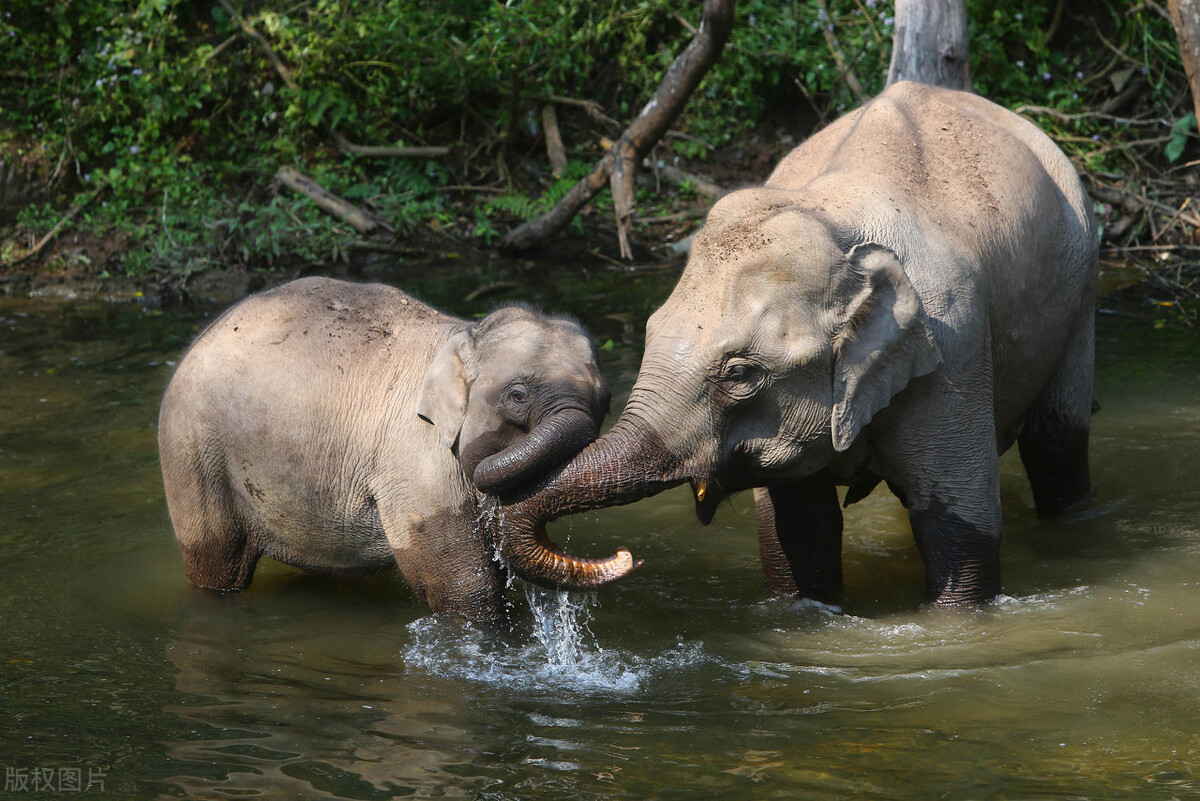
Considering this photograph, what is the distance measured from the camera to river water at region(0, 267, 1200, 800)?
3764 millimetres

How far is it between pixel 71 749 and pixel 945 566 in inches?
120

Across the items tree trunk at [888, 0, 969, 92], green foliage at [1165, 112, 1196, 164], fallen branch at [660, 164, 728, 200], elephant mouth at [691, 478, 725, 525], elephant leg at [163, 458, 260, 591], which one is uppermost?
tree trunk at [888, 0, 969, 92]

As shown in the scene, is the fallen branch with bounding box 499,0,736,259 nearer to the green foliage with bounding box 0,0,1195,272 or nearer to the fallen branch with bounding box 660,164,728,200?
the fallen branch with bounding box 660,164,728,200

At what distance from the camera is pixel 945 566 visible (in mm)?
4812

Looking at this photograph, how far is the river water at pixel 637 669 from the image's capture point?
148 inches

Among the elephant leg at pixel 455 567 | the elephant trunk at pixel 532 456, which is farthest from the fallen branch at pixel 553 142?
the elephant trunk at pixel 532 456

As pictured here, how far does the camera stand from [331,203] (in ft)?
41.7

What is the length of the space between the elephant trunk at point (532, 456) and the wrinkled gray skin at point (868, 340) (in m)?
0.08

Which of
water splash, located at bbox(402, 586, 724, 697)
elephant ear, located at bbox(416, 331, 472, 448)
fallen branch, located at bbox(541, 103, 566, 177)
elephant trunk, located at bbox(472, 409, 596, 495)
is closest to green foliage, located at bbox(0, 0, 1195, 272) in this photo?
fallen branch, located at bbox(541, 103, 566, 177)

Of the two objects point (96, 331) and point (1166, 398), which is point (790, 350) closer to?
point (1166, 398)

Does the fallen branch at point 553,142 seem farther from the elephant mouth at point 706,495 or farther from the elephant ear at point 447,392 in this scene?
the elephant mouth at point 706,495

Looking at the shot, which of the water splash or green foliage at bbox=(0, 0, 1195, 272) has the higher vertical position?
green foliage at bbox=(0, 0, 1195, 272)

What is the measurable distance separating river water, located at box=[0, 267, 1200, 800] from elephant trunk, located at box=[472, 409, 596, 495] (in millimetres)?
785

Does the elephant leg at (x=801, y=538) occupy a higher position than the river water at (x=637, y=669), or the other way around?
the elephant leg at (x=801, y=538)
